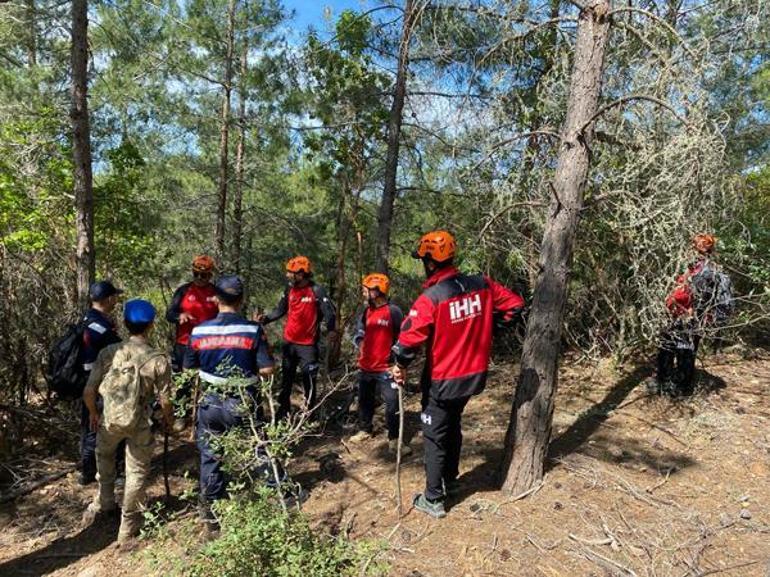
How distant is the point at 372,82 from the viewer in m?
7.82

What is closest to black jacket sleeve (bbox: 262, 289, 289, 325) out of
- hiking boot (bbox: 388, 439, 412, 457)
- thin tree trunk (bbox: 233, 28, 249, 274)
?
hiking boot (bbox: 388, 439, 412, 457)

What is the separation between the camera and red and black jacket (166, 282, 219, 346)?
18.9 feet

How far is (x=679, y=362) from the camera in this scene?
5801mm

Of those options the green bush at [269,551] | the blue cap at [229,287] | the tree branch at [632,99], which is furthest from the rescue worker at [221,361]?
the tree branch at [632,99]

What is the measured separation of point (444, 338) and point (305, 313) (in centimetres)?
243

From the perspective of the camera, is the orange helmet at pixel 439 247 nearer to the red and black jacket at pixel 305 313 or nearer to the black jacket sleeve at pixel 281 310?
the red and black jacket at pixel 305 313

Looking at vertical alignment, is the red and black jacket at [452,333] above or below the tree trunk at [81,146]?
below

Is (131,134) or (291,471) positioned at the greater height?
(131,134)

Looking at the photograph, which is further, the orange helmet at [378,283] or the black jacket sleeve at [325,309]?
the black jacket sleeve at [325,309]

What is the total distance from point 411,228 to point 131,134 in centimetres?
659

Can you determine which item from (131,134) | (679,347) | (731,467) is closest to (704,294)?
(679,347)

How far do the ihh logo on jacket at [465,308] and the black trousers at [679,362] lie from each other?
2.78 m

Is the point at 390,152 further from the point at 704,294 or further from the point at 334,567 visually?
the point at 334,567

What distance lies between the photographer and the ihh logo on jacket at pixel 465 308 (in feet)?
12.2
